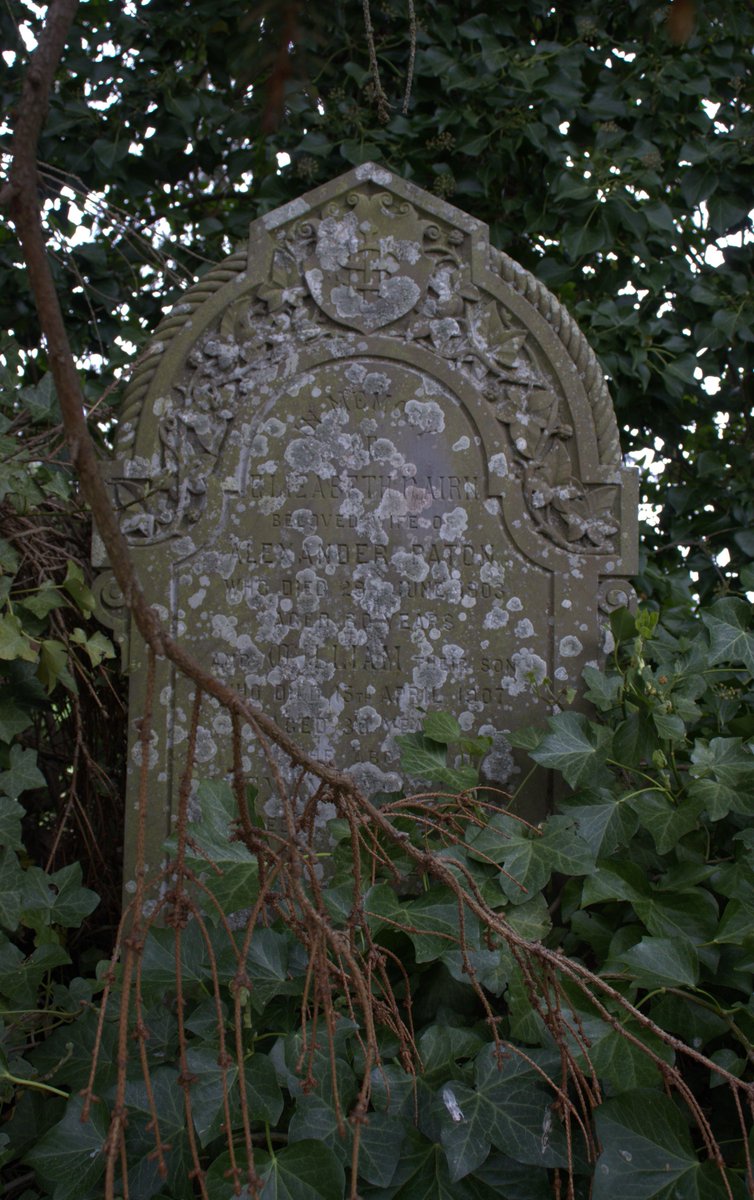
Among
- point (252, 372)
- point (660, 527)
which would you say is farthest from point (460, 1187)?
point (660, 527)

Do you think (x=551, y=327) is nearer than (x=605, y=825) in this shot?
No

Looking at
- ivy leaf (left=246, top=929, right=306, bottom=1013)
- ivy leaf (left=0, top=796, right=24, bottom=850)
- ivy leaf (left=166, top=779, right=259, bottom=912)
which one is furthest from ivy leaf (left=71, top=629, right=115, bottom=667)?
ivy leaf (left=246, top=929, right=306, bottom=1013)

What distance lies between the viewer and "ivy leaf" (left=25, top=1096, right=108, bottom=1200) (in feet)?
6.35

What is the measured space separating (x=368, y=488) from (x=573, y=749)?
3.04ft

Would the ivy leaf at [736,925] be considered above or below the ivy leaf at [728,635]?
below

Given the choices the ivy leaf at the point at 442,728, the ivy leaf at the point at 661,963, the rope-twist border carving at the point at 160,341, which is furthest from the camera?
the rope-twist border carving at the point at 160,341

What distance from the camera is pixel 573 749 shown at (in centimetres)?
259

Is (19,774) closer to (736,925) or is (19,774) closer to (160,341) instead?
(160,341)

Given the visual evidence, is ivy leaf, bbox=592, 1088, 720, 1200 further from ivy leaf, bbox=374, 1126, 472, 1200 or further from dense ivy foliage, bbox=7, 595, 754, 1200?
ivy leaf, bbox=374, 1126, 472, 1200

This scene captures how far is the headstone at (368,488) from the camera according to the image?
2.98 metres

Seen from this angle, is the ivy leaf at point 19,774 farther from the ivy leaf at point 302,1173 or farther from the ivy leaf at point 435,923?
the ivy leaf at point 302,1173

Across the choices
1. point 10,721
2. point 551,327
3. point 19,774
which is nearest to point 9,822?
point 19,774

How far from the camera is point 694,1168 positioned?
183 cm

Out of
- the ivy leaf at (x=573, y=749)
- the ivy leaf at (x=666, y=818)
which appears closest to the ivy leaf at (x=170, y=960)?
the ivy leaf at (x=573, y=749)
